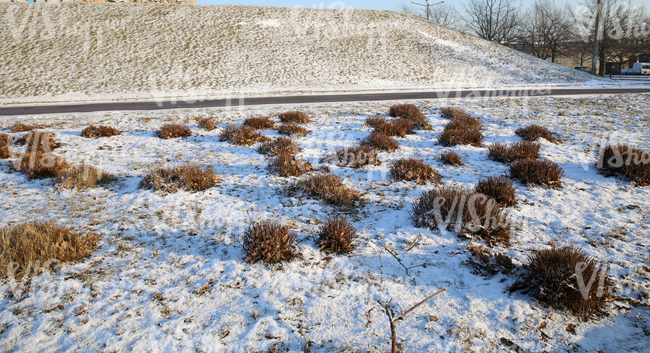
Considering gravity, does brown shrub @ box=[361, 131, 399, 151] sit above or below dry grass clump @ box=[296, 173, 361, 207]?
above

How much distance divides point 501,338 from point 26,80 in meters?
26.4

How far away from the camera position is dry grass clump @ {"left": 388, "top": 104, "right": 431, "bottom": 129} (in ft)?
30.8

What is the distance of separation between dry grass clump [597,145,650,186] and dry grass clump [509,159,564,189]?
105 centimetres

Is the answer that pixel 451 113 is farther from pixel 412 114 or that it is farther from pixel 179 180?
pixel 179 180

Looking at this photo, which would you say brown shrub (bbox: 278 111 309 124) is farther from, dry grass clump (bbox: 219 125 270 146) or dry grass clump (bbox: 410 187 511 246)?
dry grass clump (bbox: 410 187 511 246)

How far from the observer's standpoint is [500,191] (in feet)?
15.5

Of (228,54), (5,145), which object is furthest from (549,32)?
(5,145)

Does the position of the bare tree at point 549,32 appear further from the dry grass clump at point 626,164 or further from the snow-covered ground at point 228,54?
the dry grass clump at point 626,164

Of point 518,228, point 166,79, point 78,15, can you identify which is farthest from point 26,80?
point 518,228

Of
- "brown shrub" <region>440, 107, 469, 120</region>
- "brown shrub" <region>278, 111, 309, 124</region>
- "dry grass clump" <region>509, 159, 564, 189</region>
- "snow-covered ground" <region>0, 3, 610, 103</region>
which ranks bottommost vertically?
"dry grass clump" <region>509, 159, 564, 189</region>

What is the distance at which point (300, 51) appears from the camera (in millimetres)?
26750

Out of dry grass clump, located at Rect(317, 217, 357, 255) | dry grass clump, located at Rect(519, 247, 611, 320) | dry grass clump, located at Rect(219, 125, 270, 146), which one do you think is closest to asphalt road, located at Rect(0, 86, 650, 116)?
dry grass clump, located at Rect(219, 125, 270, 146)

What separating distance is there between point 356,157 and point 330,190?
178cm

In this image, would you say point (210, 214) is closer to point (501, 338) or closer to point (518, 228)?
point (501, 338)
